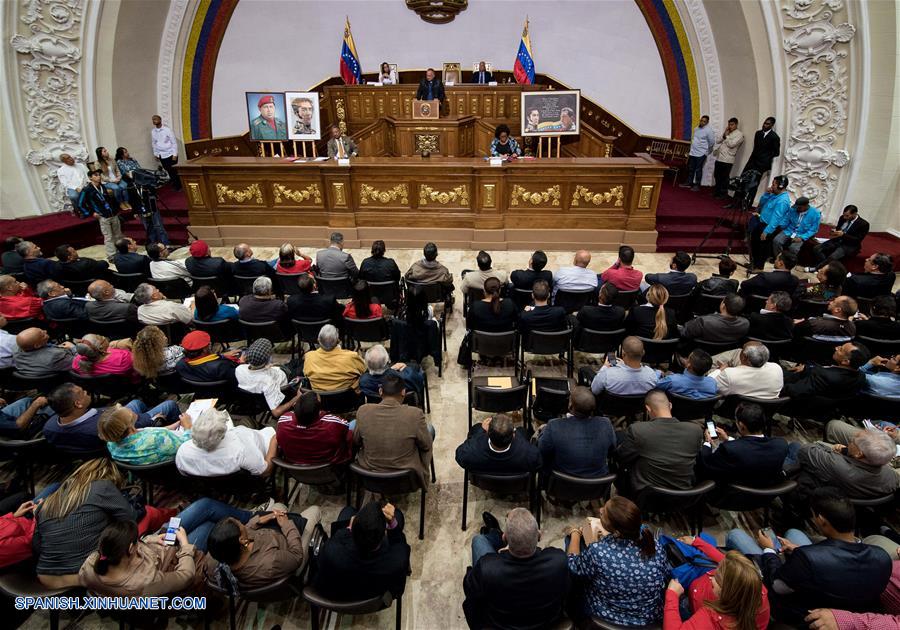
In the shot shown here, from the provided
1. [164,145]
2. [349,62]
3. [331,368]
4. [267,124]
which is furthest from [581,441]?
[349,62]

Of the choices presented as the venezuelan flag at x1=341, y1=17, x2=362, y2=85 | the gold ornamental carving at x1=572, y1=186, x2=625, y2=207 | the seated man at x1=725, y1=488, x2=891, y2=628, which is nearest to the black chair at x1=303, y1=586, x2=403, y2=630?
the seated man at x1=725, y1=488, x2=891, y2=628

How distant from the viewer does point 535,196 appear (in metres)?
7.42

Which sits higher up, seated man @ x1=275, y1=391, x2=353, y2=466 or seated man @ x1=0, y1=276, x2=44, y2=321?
seated man @ x1=0, y1=276, x2=44, y2=321

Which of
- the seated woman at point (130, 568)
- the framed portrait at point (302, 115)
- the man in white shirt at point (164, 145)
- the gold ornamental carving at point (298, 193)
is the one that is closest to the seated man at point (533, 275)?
the seated woman at point (130, 568)

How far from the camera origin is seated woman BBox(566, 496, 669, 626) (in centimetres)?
199

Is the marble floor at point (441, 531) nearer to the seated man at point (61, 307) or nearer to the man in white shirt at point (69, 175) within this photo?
the seated man at point (61, 307)

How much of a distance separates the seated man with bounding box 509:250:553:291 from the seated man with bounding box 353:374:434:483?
2.42 metres

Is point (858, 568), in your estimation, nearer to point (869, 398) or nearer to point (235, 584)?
point (869, 398)

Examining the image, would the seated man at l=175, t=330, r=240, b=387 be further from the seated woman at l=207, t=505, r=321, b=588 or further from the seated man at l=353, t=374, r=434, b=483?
the seated woman at l=207, t=505, r=321, b=588

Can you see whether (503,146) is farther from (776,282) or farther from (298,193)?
(776,282)

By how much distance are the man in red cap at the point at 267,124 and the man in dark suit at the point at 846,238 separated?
884 cm

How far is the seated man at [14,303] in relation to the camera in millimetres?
4320

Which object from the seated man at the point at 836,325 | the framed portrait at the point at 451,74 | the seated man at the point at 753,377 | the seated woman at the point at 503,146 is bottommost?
the seated man at the point at 753,377

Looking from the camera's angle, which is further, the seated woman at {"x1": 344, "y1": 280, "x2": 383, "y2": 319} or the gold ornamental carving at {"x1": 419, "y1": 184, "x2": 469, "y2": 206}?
the gold ornamental carving at {"x1": 419, "y1": 184, "x2": 469, "y2": 206}
